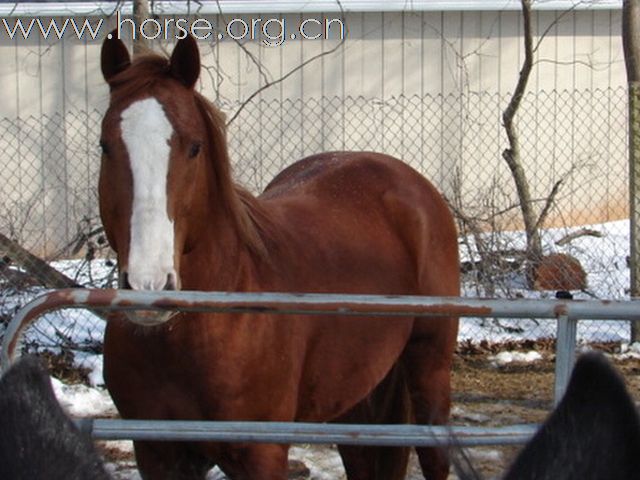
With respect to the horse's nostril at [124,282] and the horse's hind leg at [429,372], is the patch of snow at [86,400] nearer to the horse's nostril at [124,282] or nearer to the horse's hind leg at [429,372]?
the horse's hind leg at [429,372]

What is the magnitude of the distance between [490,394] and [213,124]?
3234 mm

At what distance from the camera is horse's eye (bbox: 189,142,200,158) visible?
117 inches

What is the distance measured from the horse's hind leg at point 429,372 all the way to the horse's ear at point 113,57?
1608 millimetres

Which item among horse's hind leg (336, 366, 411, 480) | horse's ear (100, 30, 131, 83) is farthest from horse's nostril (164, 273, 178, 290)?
horse's hind leg (336, 366, 411, 480)

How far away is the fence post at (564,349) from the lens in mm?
2371

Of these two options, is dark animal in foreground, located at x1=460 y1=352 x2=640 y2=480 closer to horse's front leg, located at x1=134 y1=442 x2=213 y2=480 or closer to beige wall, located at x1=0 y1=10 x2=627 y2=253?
horse's front leg, located at x1=134 y1=442 x2=213 y2=480

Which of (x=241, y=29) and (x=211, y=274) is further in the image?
(x=241, y=29)

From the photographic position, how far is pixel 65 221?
8180 millimetres

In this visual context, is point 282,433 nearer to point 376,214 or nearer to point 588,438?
point 588,438

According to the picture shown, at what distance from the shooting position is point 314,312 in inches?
89.7

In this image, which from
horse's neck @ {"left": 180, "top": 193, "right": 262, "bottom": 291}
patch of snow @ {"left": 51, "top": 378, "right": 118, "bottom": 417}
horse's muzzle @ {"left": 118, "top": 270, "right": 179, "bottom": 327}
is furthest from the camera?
patch of snow @ {"left": 51, "top": 378, "right": 118, "bottom": 417}

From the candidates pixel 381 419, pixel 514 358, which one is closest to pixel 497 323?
pixel 514 358

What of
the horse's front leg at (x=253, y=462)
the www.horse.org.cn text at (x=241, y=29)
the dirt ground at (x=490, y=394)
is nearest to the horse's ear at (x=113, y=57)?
the horse's front leg at (x=253, y=462)

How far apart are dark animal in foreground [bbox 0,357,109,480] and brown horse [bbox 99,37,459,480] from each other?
160cm
